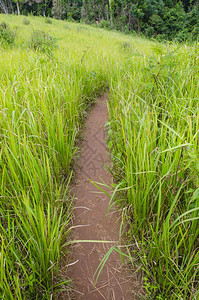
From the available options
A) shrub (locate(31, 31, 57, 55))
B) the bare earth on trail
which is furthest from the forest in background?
the bare earth on trail

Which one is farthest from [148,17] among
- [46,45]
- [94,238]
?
[94,238]

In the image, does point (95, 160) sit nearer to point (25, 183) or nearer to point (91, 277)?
point (25, 183)

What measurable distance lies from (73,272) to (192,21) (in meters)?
32.1

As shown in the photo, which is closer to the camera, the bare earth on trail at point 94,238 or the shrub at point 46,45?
the bare earth on trail at point 94,238

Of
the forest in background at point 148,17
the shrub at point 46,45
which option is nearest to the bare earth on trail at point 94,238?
the shrub at point 46,45

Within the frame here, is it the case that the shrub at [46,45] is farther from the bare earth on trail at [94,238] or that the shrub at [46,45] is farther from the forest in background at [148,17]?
the forest in background at [148,17]

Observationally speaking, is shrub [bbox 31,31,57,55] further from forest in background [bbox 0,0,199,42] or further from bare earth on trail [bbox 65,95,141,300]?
forest in background [bbox 0,0,199,42]

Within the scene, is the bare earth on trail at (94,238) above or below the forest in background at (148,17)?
below

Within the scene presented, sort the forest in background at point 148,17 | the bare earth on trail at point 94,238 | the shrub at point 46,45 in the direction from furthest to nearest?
1. the forest in background at point 148,17
2. the shrub at point 46,45
3. the bare earth on trail at point 94,238

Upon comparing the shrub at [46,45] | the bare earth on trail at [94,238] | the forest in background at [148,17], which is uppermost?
the forest in background at [148,17]

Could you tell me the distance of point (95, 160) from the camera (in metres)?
2.12

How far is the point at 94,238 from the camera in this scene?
4.57 ft

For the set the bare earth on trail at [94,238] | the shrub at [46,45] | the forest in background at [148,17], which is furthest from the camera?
the forest in background at [148,17]

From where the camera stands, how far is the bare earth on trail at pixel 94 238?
3.68 ft
